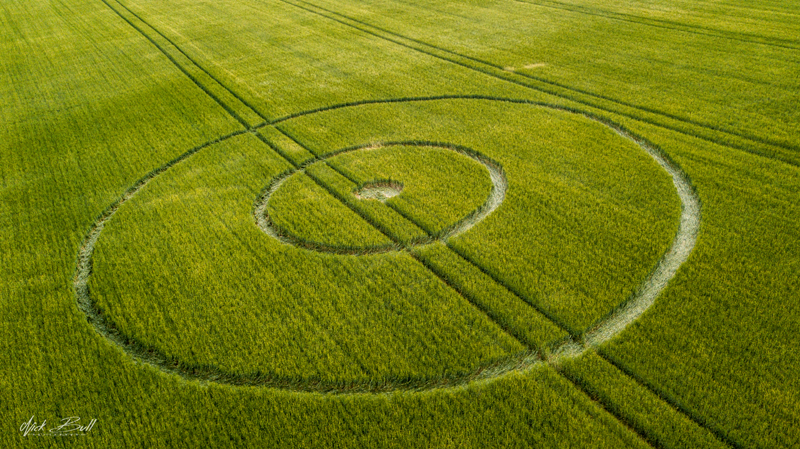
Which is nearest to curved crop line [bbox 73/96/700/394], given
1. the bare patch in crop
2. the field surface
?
the field surface

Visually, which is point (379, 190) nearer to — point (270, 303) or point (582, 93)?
point (270, 303)

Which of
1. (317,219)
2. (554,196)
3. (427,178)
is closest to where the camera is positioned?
(317,219)

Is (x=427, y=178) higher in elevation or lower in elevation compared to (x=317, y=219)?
higher

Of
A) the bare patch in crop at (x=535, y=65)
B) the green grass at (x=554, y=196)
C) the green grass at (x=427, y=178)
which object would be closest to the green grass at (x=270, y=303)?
the green grass at (x=427, y=178)

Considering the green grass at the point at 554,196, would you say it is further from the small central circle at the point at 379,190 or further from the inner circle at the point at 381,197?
the small central circle at the point at 379,190

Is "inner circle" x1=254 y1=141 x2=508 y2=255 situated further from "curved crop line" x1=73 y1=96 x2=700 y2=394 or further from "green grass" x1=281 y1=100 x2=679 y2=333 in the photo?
"curved crop line" x1=73 y1=96 x2=700 y2=394

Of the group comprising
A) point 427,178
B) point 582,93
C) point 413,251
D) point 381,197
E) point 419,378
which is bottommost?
point 419,378

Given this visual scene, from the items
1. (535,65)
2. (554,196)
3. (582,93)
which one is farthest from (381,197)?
(535,65)
